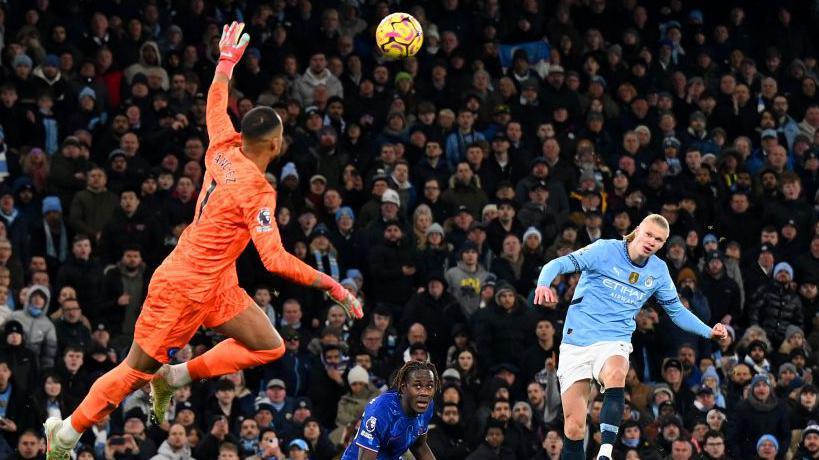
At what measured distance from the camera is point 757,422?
61.5ft

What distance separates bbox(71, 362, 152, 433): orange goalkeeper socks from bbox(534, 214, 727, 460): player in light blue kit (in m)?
3.59

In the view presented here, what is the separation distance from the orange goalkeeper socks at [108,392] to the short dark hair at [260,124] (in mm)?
1901

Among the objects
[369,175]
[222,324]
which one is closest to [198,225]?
[222,324]

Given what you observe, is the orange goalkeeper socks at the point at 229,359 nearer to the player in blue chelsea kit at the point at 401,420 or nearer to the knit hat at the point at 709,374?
the player in blue chelsea kit at the point at 401,420

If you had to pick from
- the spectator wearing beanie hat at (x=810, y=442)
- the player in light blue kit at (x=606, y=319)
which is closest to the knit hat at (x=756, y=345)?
the spectator wearing beanie hat at (x=810, y=442)

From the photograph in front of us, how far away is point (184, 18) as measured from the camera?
907 inches

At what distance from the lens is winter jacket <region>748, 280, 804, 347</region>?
21.1 meters

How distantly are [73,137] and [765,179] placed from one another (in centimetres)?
940

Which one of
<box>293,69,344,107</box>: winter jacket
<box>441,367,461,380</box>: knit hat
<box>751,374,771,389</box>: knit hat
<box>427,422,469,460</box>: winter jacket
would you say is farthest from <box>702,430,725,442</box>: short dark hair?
<box>293,69,344,107</box>: winter jacket

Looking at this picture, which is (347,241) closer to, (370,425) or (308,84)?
(308,84)

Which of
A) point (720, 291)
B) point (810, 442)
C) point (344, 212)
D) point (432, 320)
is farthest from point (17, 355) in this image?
point (720, 291)

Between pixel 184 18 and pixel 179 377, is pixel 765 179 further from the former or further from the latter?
pixel 179 377

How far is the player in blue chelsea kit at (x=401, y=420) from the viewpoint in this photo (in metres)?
12.5

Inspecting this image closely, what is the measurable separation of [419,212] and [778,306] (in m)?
4.73
